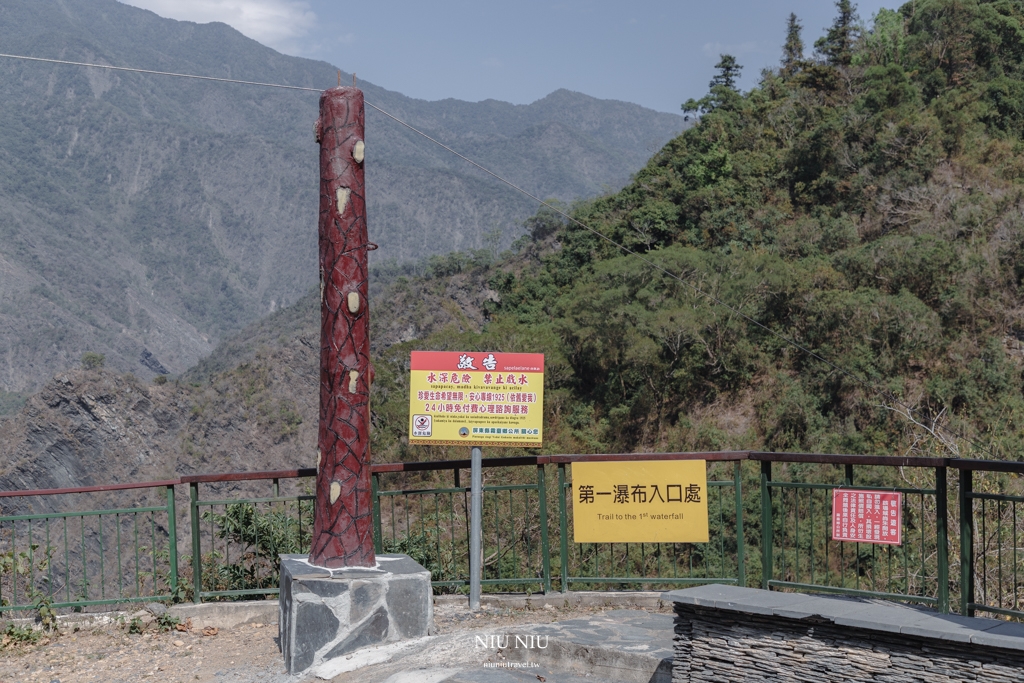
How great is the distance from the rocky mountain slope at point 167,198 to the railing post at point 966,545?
77.4m

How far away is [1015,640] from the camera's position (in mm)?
4238

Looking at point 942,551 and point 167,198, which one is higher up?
point 167,198

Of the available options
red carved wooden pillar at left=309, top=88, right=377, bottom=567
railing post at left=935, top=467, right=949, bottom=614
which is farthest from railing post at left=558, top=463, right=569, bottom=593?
railing post at left=935, top=467, right=949, bottom=614

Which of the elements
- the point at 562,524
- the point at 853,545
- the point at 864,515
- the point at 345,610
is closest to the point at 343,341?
the point at 345,610

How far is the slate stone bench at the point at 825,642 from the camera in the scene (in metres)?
4.39

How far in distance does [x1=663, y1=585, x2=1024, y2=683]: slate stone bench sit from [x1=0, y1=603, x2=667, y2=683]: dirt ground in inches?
82.9

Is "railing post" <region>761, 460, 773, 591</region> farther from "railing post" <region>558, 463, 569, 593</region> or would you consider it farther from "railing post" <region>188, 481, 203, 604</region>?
"railing post" <region>188, 481, 203, 604</region>

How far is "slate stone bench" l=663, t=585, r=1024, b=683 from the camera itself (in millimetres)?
4391

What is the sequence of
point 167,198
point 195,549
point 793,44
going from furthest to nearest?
point 167,198
point 793,44
point 195,549

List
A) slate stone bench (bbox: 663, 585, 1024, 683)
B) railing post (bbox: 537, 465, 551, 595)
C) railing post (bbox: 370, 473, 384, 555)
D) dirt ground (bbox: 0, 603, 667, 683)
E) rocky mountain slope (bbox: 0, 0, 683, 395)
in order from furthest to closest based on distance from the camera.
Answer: rocky mountain slope (bbox: 0, 0, 683, 395), railing post (bbox: 370, 473, 384, 555), railing post (bbox: 537, 465, 551, 595), dirt ground (bbox: 0, 603, 667, 683), slate stone bench (bbox: 663, 585, 1024, 683)

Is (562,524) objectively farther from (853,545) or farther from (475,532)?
(853,545)

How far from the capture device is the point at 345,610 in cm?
629

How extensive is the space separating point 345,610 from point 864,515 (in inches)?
148

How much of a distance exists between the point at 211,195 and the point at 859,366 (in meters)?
118
